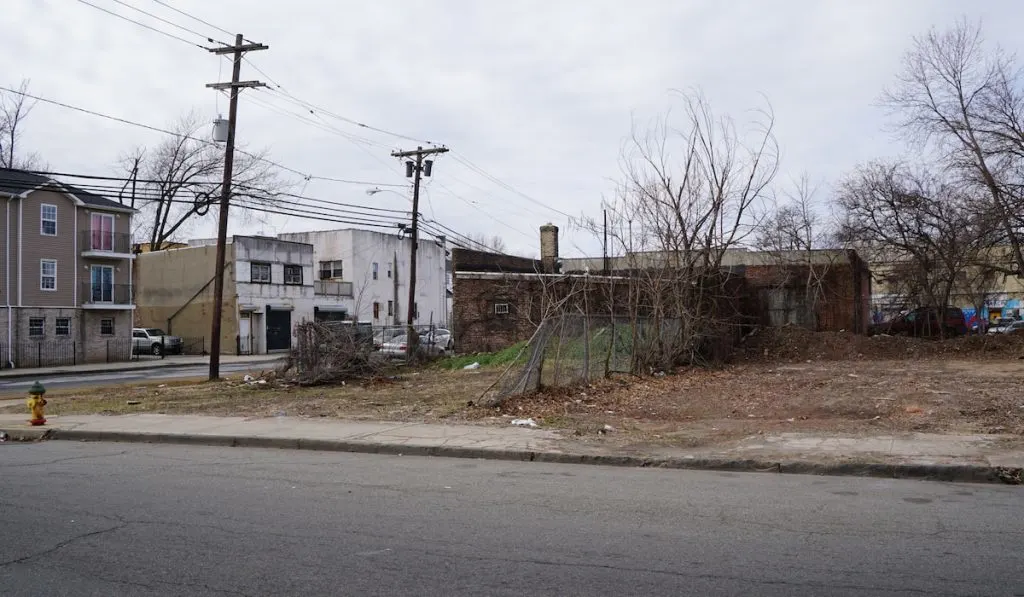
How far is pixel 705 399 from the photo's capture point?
15.4m

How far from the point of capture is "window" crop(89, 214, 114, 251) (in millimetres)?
42000

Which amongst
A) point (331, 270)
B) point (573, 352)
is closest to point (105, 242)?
point (331, 270)

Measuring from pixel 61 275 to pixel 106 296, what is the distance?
279cm

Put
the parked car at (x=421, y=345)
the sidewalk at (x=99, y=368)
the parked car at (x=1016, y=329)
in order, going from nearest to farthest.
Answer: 1. the parked car at (x=421, y=345)
2. the parked car at (x=1016, y=329)
3. the sidewalk at (x=99, y=368)

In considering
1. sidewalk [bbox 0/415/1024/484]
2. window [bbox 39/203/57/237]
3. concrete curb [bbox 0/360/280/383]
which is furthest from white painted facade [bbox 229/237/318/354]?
sidewalk [bbox 0/415/1024/484]

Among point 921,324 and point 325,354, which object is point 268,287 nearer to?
point 325,354

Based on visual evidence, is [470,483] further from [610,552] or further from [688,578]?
[688,578]

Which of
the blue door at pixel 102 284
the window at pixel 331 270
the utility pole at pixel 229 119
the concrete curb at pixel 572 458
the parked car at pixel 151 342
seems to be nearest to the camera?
the concrete curb at pixel 572 458

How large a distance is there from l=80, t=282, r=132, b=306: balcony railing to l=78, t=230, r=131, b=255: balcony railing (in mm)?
1835

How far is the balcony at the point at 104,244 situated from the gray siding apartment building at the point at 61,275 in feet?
0.16

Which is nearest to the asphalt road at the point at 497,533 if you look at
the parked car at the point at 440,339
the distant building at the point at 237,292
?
the parked car at the point at 440,339

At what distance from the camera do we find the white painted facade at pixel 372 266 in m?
59.8

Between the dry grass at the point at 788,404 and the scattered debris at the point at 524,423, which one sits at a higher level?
the dry grass at the point at 788,404

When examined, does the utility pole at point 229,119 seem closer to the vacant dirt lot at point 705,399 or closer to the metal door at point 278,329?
the vacant dirt lot at point 705,399
